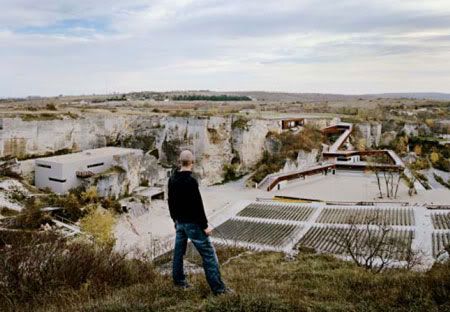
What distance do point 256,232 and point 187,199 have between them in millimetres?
23177

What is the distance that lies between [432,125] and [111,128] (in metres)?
49.6

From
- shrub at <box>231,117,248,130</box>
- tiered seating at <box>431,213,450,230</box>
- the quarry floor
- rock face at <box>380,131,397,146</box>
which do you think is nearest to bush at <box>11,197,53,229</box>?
the quarry floor

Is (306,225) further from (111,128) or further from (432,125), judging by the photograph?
(432,125)

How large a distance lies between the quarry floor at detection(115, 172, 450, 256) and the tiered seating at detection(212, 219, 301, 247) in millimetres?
1376

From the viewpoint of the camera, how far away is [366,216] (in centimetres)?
3072

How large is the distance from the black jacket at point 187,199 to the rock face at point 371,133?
6056cm

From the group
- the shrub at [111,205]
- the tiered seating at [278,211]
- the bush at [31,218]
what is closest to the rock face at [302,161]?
the tiered seating at [278,211]

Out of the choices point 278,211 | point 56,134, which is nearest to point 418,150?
point 278,211

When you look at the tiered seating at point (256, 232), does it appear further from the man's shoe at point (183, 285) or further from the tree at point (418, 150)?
the tree at point (418, 150)

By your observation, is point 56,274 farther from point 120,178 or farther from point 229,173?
point 229,173

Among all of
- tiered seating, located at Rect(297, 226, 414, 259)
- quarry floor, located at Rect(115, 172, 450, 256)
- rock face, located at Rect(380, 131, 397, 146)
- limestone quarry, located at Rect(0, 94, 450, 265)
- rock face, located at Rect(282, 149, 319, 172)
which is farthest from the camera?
rock face, located at Rect(380, 131, 397, 146)

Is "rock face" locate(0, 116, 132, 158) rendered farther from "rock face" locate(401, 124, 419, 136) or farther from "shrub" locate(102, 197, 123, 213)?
"rock face" locate(401, 124, 419, 136)

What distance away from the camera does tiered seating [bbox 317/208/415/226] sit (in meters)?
29.1

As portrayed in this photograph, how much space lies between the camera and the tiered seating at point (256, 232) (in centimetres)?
2698
